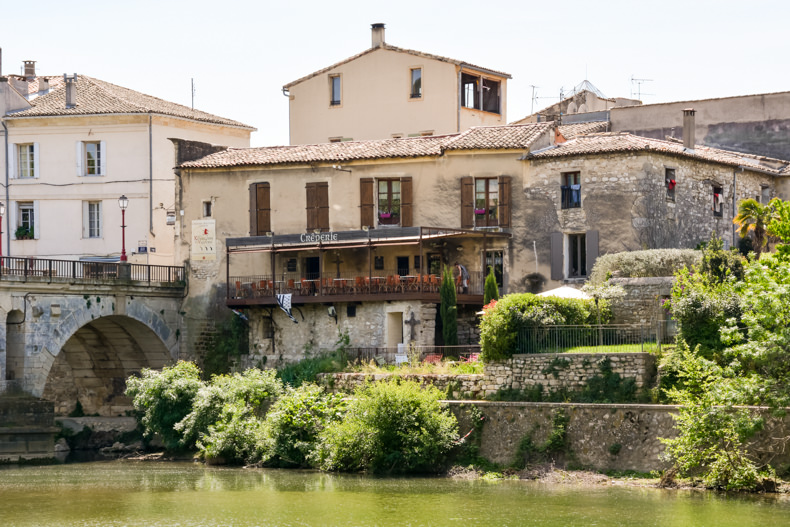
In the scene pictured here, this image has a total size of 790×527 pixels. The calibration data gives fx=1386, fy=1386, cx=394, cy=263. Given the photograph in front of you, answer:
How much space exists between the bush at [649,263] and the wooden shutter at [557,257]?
311 centimetres

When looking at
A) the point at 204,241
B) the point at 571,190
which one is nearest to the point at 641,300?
the point at 571,190

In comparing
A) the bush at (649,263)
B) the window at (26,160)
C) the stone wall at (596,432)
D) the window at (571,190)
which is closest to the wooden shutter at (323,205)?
the window at (571,190)

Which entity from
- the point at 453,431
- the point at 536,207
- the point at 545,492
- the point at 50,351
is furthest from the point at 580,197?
the point at 50,351

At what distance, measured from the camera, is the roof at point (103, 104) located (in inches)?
2212

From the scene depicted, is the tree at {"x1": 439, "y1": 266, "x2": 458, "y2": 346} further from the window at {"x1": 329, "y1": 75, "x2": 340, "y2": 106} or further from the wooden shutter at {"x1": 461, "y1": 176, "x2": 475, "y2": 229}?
the window at {"x1": 329, "y1": 75, "x2": 340, "y2": 106}

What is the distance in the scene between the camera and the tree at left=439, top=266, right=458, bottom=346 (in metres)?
44.5

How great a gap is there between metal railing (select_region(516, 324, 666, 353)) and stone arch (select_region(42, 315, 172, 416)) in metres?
17.0

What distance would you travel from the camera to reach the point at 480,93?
56594 mm

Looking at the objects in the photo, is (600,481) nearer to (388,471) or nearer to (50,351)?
(388,471)

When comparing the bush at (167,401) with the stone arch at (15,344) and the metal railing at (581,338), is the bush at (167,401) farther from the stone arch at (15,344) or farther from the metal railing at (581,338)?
the metal railing at (581,338)

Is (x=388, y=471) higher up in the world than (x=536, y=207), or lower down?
lower down

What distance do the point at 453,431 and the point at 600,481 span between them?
4.65 metres

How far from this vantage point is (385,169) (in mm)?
49094

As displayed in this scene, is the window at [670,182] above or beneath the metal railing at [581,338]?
above
